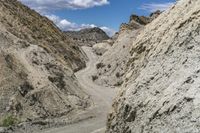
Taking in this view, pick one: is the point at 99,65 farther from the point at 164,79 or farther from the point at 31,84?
the point at 164,79

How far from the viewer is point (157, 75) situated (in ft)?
34.9

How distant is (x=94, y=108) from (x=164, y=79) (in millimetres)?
32735

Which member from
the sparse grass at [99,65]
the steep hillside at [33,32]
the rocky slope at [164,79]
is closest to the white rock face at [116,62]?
the sparse grass at [99,65]

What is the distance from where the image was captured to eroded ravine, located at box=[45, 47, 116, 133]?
32.6m

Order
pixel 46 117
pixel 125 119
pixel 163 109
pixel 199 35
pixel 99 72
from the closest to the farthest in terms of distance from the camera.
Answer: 1. pixel 163 109
2. pixel 199 35
3. pixel 125 119
4. pixel 46 117
5. pixel 99 72

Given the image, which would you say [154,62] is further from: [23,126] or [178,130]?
[23,126]

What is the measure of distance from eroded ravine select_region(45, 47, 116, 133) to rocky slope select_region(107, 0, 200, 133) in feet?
57.5

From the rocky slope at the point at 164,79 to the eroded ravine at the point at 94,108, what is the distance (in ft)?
57.5

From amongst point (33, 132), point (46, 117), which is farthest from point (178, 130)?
point (46, 117)

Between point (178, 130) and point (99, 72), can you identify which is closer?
point (178, 130)

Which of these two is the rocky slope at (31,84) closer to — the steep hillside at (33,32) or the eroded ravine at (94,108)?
the steep hillside at (33,32)

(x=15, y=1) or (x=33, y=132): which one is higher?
(x=15, y=1)

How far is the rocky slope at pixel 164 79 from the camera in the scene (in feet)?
30.0

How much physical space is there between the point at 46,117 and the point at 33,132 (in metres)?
6.51
